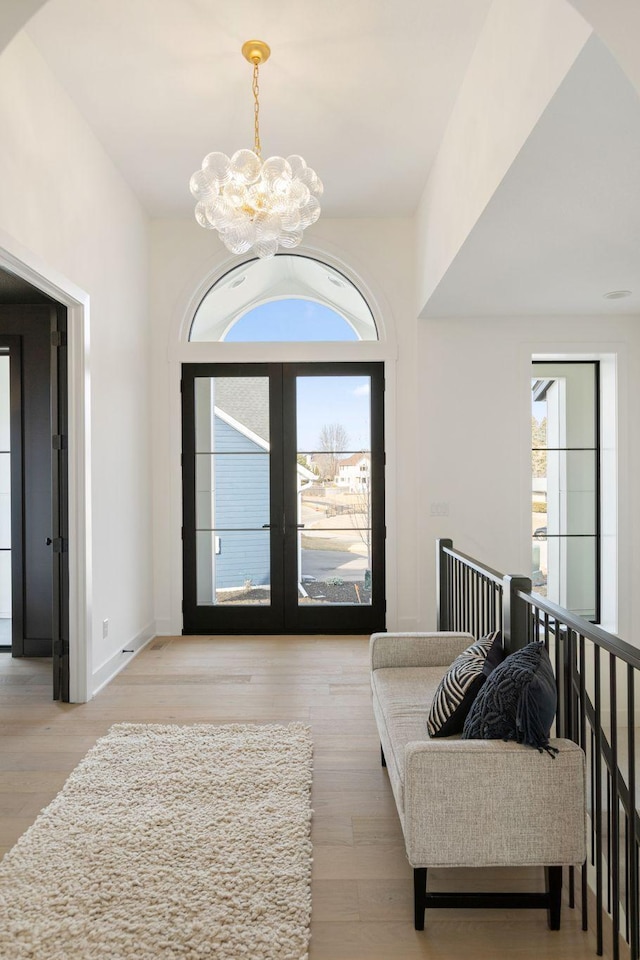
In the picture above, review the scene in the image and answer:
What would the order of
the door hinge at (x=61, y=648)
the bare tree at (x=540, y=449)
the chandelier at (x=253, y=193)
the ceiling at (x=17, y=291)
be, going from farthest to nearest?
the bare tree at (x=540, y=449) → the ceiling at (x=17, y=291) → the door hinge at (x=61, y=648) → the chandelier at (x=253, y=193)

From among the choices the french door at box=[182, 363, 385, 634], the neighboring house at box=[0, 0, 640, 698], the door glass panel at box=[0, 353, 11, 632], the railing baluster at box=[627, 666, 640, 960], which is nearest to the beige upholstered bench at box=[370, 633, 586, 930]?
the railing baluster at box=[627, 666, 640, 960]

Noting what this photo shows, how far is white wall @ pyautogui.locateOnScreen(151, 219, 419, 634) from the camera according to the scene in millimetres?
5441

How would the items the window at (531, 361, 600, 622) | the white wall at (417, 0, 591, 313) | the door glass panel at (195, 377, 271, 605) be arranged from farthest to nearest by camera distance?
the window at (531, 361, 600, 622), the door glass panel at (195, 377, 271, 605), the white wall at (417, 0, 591, 313)

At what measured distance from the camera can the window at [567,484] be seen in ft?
18.5

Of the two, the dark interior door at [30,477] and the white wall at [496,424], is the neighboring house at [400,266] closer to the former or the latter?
the white wall at [496,424]

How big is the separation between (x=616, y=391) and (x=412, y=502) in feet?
6.34

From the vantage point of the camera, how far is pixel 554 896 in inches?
77.0

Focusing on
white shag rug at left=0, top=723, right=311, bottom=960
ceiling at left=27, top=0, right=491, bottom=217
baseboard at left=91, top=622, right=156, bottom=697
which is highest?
ceiling at left=27, top=0, right=491, bottom=217

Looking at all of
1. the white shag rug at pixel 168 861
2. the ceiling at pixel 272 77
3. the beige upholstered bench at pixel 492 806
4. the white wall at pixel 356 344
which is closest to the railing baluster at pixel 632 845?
the beige upholstered bench at pixel 492 806

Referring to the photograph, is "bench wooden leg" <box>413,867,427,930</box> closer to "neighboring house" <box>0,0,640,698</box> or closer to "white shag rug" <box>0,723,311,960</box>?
"white shag rug" <box>0,723,311,960</box>

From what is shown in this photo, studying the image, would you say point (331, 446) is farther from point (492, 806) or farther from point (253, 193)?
point (492, 806)

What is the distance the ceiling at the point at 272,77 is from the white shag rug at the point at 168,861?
11.5ft

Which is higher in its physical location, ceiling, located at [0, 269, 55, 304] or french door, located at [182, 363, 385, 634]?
ceiling, located at [0, 269, 55, 304]

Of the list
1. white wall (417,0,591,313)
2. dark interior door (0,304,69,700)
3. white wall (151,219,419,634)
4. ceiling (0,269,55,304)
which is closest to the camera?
white wall (417,0,591,313)
